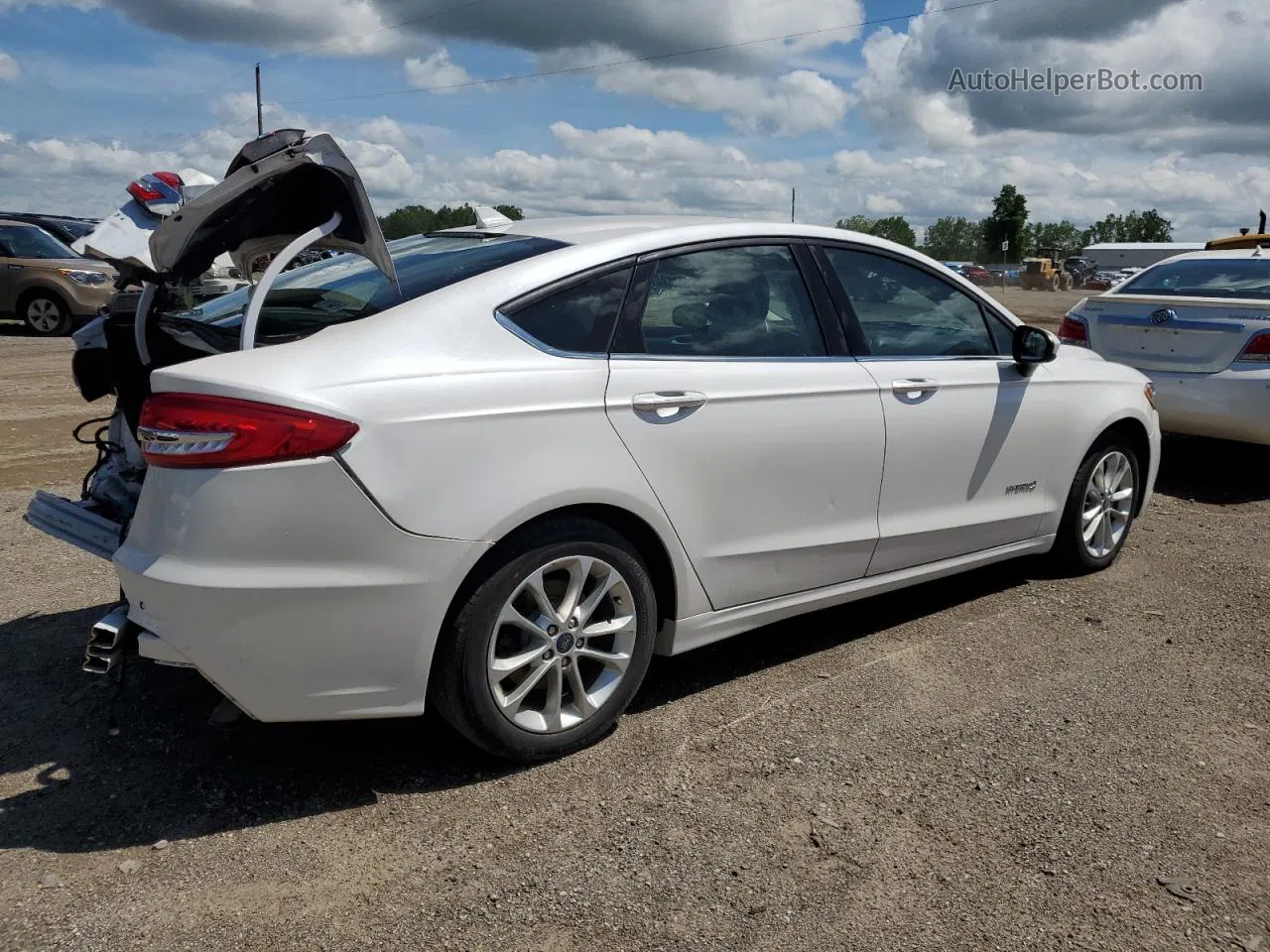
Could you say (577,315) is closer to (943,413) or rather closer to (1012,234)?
(943,413)

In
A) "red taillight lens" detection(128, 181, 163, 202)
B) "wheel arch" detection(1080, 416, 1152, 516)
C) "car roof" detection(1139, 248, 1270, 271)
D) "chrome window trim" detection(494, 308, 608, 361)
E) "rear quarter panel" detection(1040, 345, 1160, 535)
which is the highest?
"red taillight lens" detection(128, 181, 163, 202)

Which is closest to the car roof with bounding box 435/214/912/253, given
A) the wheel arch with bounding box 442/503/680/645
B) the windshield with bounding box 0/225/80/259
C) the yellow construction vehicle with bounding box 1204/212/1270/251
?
the wheel arch with bounding box 442/503/680/645

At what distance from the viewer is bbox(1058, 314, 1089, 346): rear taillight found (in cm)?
776

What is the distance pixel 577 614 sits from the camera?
3.26 metres

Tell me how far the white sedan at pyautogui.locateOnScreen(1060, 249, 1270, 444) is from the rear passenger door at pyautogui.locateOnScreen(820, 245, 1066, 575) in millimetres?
2922

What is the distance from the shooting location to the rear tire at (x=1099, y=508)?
5047mm

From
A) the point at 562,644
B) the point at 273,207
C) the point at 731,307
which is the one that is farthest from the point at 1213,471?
the point at 273,207

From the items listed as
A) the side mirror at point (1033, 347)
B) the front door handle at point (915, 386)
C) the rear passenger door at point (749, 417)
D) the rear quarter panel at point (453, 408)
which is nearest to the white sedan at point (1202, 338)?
the side mirror at point (1033, 347)

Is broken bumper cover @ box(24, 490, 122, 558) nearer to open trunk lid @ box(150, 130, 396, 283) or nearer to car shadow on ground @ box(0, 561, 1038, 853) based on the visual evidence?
car shadow on ground @ box(0, 561, 1038, 853)

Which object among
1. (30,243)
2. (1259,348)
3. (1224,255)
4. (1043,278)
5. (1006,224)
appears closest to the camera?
(1259,348)

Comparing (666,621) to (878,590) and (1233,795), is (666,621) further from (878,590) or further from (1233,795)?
(1233,795)

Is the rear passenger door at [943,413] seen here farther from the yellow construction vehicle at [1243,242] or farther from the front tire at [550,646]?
the yellow construction vehicle at [1243,242]

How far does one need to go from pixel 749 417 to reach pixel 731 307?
43cm

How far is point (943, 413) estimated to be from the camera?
167 inches
